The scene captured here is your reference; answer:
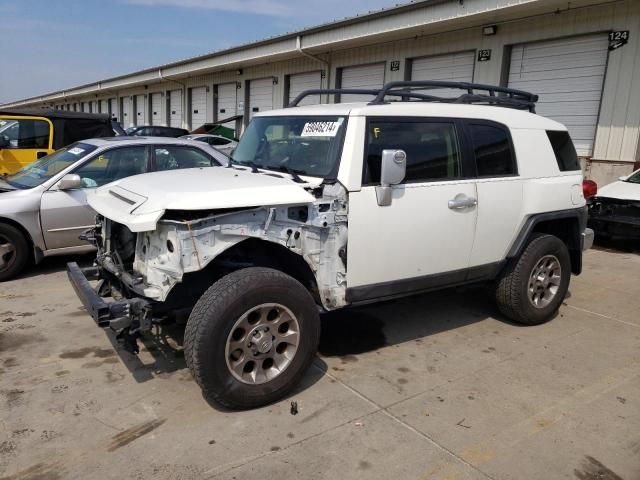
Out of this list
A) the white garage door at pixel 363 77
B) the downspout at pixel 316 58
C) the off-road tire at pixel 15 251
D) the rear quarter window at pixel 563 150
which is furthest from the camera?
the downspout at pixel 316 58

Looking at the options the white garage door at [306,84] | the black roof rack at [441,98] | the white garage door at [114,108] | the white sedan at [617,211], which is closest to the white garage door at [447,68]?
the white garage door at [306,84]

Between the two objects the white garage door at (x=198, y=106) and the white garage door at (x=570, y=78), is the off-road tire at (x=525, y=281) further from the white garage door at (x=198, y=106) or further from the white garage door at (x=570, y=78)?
the white garage door at (x=198, y=106)

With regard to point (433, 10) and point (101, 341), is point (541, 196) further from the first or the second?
point (433, 10)

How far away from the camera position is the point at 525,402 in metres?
3.52

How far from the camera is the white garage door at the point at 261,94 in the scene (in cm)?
2077

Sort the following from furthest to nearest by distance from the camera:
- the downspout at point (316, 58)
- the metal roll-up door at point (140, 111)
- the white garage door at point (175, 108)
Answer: the metal roll-up door at point (140, 111), the white garage door at point (175, 108), the downspout at point (316, 58)

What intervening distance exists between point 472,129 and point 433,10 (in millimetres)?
9435

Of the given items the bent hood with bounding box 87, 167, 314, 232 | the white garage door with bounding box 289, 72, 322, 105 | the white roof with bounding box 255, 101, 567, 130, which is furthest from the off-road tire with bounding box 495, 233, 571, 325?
the white garage door with bounding box 289, 72, 322, 105

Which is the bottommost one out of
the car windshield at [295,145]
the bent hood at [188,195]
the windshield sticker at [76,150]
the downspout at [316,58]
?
the bent hood at [188,195]

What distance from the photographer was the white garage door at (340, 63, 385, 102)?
51.4 ft

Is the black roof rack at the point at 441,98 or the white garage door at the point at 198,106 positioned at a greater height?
the white garage door at the point at 198,106

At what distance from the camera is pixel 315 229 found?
3496mm

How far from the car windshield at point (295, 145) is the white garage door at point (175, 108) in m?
26.3

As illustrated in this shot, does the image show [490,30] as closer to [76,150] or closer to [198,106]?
[76,150]
